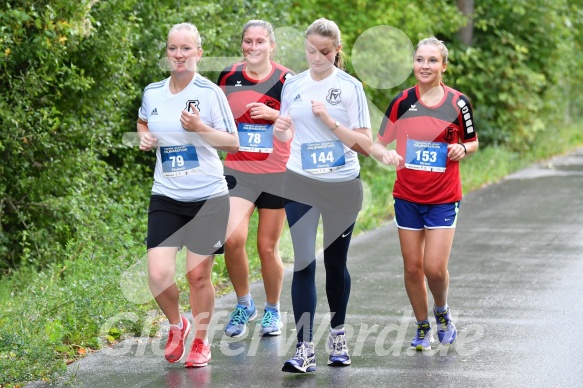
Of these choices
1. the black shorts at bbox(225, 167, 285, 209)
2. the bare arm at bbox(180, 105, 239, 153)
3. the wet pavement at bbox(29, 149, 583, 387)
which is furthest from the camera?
the black shorts at bbox(225, 167, 285, 209)

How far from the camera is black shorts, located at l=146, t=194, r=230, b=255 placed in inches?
255

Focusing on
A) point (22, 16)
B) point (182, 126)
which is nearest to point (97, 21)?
point (22, 16)

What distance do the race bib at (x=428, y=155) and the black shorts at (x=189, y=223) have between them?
1.21m

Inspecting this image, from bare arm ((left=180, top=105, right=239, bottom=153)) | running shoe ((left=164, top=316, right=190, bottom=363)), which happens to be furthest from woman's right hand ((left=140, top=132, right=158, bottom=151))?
running shoe ((left=164, top=316, right=190, bottom=363))

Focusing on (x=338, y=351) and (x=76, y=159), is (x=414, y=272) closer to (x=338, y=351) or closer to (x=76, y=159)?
(x=338, y=351)

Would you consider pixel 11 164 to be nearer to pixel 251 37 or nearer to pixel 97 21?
pixel 97 21

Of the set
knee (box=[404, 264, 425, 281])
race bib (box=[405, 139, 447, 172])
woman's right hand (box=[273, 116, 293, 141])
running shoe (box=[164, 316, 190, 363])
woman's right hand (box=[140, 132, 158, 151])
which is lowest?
running shoe (box=[164, 316, 190, 363])

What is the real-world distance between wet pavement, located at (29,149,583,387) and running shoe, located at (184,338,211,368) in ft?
0.20

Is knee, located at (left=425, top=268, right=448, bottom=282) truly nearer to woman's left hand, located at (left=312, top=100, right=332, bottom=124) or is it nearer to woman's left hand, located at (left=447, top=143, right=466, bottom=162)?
woman's left hand, located at (left=447, top=143, right=466, bottom=162)

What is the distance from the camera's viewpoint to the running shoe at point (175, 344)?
21.9 feet

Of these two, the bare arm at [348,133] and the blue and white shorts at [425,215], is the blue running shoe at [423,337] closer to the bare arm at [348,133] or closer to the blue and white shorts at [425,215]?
the blue and white shorts at [425,215]

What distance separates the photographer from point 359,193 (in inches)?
258

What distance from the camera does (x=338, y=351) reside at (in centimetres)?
666

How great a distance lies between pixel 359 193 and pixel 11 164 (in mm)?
4059
